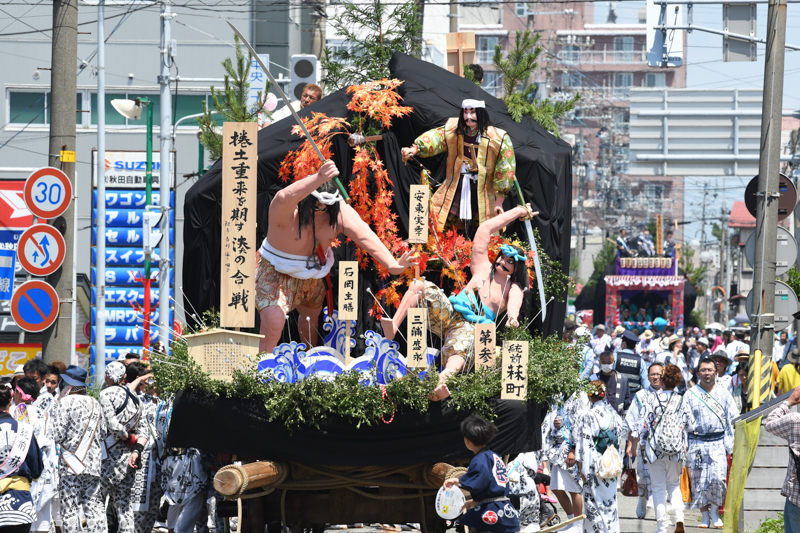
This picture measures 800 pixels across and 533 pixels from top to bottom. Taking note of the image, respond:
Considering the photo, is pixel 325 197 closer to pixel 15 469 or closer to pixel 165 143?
pixel 15 469

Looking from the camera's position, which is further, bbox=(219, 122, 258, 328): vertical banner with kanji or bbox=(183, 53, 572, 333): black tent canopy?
bbox=(183, 53, 572, 333): black tent canopy

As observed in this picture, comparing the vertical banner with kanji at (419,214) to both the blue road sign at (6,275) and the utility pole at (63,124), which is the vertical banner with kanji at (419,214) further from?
the blue road sign at (6,275)

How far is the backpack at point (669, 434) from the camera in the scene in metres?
10.6

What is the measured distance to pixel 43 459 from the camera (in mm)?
8305

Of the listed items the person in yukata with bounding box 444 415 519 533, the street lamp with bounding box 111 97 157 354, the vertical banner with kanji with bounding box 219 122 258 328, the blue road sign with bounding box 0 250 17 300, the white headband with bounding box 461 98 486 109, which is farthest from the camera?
the street lamp with bounding box 111 97 157 354

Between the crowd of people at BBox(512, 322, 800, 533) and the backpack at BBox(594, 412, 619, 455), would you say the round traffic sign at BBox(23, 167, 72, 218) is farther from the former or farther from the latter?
the backpack at BBox(594, 412, 619, 455)

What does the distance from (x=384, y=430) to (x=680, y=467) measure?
452 centimetres

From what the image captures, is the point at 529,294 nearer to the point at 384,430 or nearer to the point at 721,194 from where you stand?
the point at 384,430

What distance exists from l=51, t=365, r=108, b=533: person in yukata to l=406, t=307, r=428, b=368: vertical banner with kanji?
3209 mm

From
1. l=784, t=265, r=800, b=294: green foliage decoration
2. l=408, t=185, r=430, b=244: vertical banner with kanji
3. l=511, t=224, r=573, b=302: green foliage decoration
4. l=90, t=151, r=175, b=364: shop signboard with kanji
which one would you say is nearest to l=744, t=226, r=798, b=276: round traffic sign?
l=784, t=265, r=800, b=294: green foliage decoration

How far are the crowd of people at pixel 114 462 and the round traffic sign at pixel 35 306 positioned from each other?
1.93 meters

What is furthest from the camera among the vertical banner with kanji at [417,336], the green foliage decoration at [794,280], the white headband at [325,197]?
the green foliage decoration at [794,280]

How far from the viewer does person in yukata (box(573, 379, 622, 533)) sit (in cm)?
991

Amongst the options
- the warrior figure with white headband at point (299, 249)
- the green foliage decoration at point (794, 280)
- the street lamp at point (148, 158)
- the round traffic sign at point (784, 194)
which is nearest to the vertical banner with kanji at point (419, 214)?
the warrior figure with white headband at point (299, 249)
